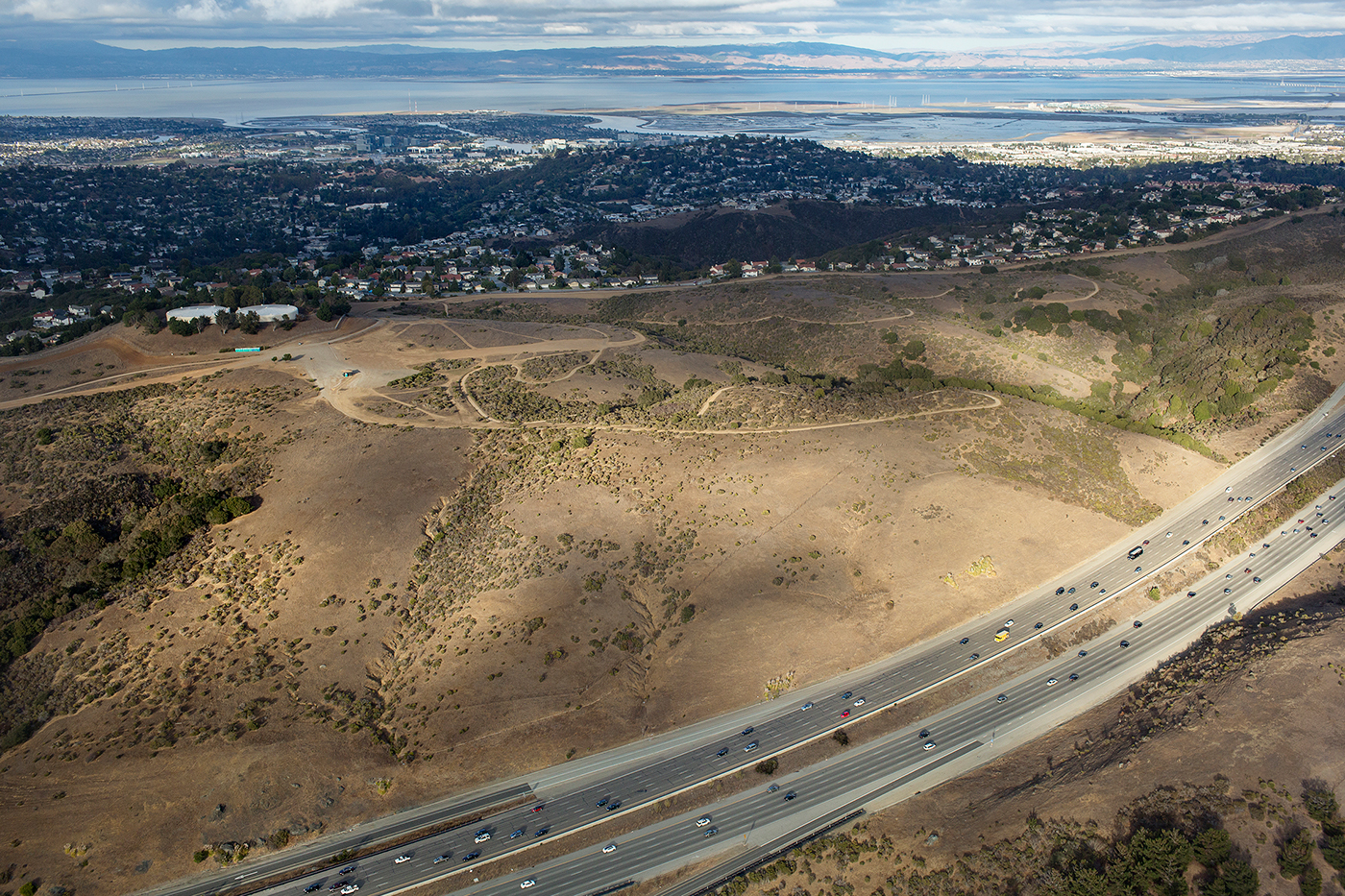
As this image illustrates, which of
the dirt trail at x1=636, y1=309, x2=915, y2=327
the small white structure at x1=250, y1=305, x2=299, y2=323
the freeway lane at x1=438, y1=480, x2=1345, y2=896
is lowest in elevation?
the freeway lane at x1=438, y1=480, x2=1345, y2=896

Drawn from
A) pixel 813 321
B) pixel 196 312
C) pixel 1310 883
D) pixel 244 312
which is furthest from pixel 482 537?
pixel 813 321

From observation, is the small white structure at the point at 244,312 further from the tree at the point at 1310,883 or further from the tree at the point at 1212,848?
the tree at the point at 1310,883

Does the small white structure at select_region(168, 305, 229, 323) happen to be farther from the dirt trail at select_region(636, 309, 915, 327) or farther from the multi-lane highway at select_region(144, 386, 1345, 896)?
the multi-lane highway at select_region(144, 386, 1345, 896)

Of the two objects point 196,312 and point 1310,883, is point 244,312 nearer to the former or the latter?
point 196,312

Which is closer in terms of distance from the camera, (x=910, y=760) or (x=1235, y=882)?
(x=1235, y=882)

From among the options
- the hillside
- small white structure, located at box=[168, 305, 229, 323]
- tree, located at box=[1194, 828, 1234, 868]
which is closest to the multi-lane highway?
the hillside

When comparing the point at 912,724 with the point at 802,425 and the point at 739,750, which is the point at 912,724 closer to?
the point at 739,750

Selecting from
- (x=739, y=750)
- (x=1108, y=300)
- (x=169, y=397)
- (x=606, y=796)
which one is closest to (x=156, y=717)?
(x=606, y=796)
